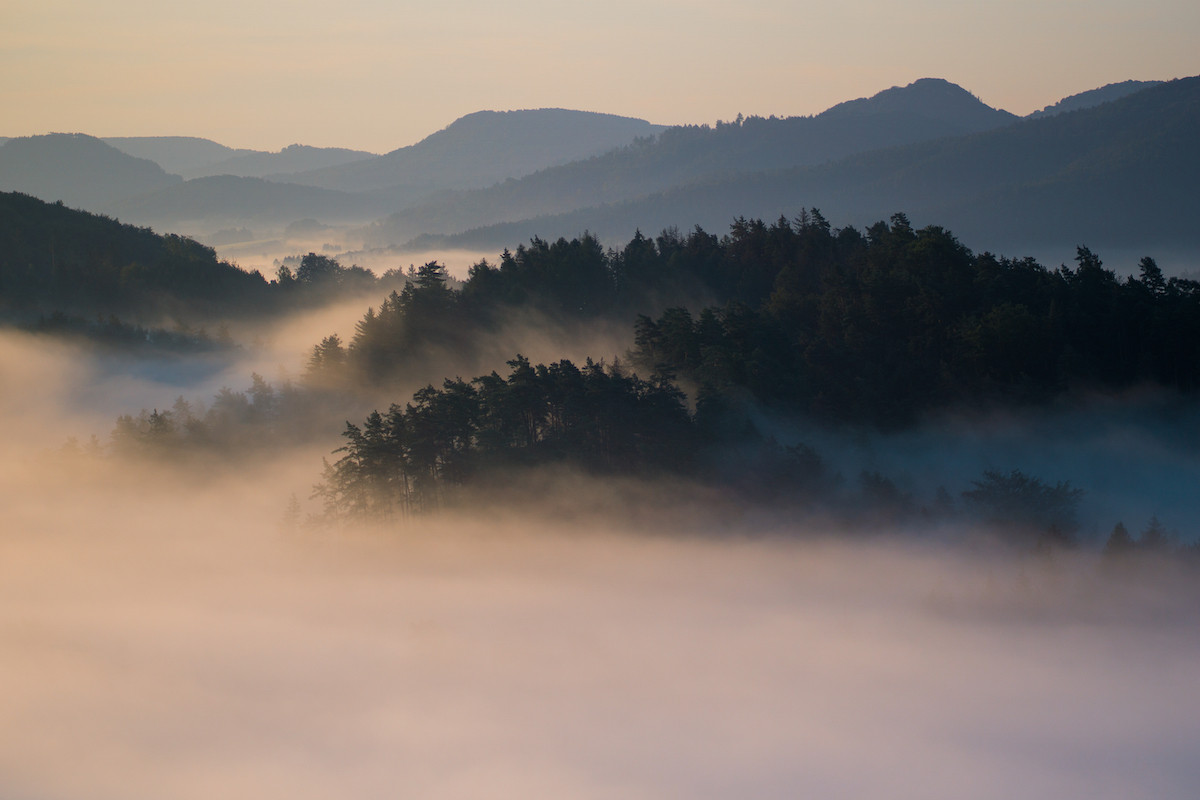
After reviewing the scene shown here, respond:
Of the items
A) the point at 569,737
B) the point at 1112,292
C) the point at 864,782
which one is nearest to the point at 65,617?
the point at 569,737

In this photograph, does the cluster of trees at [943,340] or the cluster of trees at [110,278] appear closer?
the cluster of trees at [943,340]

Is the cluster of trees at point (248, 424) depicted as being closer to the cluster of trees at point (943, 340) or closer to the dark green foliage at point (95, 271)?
the cluster of trees at point (943, 340)

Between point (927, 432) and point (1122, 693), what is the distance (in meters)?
20.1

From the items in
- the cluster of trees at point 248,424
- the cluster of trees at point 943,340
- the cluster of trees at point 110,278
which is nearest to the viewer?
the cluster of trees at point 943,340

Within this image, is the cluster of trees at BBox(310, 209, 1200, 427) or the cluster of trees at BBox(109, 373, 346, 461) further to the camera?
the cluster of trees at BBox(109, 373, 346, 461)

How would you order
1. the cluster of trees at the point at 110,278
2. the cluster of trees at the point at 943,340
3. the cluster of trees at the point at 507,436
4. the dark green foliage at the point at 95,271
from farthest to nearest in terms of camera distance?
the dark green foliage at the point at 95,271
the cluster of trees at the point at 110,278
the cluster of trees at the point at 943,340
the cluster of trees at the point at 507,436

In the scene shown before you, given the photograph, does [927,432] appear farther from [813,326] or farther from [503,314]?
[503,314]

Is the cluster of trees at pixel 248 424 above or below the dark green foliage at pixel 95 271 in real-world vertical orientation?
below

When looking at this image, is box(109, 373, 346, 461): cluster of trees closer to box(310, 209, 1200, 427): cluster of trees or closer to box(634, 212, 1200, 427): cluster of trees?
box(310, 209, 1200, 427): cluster of trees

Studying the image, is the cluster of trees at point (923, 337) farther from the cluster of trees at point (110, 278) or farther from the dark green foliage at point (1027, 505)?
the cluster of trees at point (110, 278)

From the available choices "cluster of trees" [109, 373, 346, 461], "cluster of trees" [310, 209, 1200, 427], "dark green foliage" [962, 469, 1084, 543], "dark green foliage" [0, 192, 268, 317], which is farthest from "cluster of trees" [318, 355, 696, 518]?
"dark green foliage" [0, 192, 268, 317]

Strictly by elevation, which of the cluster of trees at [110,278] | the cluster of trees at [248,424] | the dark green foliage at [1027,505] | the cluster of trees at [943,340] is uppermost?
the cluster of trees at [110,278]

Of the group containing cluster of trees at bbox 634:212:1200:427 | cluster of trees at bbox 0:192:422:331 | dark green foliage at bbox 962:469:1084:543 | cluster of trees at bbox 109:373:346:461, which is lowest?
dark green foliage at bbox 962:469:1084:543

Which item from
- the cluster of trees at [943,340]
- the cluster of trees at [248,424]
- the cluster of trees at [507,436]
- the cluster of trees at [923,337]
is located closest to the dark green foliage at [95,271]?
the cluster of trees at [248,424]
